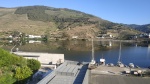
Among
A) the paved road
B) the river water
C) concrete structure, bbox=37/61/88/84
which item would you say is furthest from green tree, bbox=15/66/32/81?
the river water

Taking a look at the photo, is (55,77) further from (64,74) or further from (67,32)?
(67,32)

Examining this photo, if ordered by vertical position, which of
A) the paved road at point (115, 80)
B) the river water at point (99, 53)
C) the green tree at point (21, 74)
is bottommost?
the river water at point (99, 53)

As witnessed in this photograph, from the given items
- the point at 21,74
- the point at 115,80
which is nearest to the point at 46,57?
the point at 21,74

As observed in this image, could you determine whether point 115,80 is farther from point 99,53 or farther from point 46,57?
Answer: point 99,53

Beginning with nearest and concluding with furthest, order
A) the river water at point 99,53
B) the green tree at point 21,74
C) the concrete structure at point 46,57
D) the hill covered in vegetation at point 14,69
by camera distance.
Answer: the hill covered in vegetation at point 14,69, the green tree at point 21,74, the concrete structure at point 46,57, the river water at point 99,53

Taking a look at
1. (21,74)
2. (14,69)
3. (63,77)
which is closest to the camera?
(63,77)

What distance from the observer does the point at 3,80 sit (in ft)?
105

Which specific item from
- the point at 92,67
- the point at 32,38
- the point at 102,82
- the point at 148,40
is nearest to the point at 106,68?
→ the point at 92,67

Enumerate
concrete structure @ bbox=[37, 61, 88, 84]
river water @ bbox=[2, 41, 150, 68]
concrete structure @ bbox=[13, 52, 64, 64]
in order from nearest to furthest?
1. concrete structure @ bbox=[37, 61, 88, 84]
2. concrete structure @ bbox=[13, 52, 64, 64]
3. river water @ bbox=[2, 41, 150, 68]

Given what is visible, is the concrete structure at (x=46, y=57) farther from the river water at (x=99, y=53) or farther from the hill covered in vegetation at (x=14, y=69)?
the river water at (x=99, y=53)

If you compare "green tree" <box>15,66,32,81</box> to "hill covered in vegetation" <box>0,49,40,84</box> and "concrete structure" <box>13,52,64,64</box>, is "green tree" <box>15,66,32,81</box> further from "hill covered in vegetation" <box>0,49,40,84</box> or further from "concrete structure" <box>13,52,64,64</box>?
"concrete structure" <box>13,52,64,64</box>

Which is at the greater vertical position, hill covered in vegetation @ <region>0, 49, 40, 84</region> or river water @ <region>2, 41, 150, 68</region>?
hill covered in vegetation @ <region>0, 49, 40, 84</region>

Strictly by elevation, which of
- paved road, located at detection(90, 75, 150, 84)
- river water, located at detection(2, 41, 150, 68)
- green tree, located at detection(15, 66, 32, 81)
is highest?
green tree, located at detection(15, 66, 32, 81)

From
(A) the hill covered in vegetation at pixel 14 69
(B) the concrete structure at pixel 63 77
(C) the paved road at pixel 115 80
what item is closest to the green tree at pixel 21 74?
(A) the hill covered in vegetation at pixel 14 69
